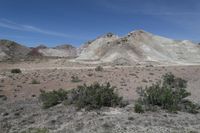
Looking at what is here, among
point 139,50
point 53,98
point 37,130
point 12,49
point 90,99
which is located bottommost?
point 37,130

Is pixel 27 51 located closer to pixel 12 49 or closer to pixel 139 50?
pixel 12 49

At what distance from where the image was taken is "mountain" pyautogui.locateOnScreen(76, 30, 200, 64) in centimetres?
6606

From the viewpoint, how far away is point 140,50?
229 feet

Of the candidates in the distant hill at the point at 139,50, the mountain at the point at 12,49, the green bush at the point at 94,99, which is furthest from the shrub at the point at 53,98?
the mountain at the point at 12,49

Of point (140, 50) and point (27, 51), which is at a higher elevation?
point (27, 51)

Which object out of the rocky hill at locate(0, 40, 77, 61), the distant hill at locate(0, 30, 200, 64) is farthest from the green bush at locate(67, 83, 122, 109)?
the rocky hill at locate(0, 40, 77, 61)

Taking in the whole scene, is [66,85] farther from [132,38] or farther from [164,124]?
[132,38]

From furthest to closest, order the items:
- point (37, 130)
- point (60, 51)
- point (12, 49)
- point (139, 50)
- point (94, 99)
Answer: point (60, 51), point (12, 49), point (139, 50), point (94, 99), point (37, 130)

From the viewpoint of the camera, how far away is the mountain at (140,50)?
217 feet

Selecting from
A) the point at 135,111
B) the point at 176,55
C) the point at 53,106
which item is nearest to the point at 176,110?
the point at 135,111

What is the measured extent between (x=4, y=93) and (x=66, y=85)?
19.1 ft

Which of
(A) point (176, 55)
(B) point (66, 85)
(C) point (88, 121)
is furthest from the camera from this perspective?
(A) point (176, 55)

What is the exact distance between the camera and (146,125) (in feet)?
38.0

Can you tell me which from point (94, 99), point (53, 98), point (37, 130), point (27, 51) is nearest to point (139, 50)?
point (53, 98)
